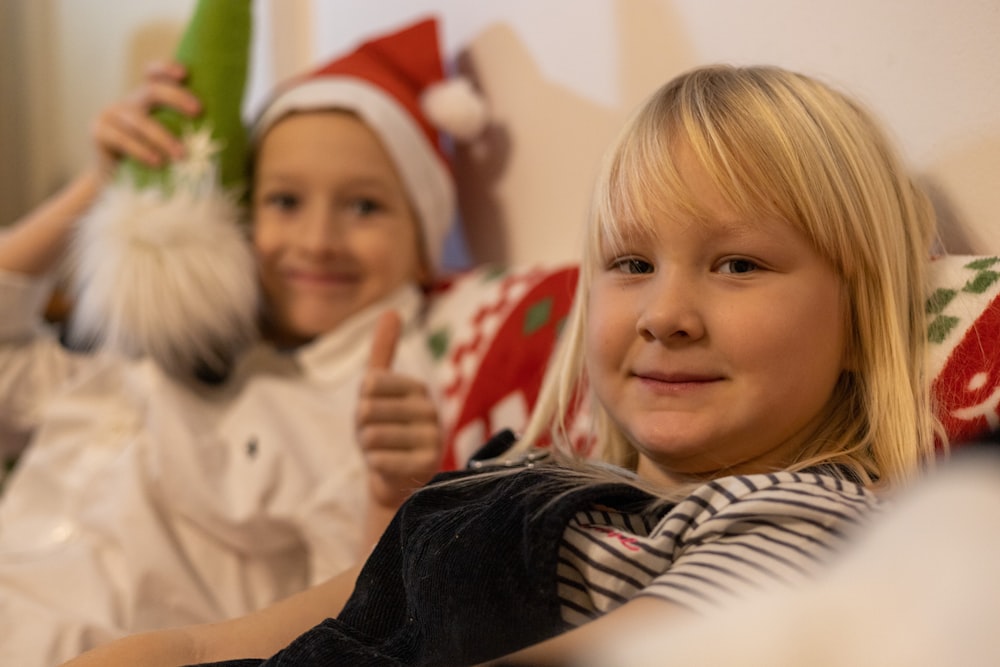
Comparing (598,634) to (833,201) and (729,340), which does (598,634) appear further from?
(833,201)

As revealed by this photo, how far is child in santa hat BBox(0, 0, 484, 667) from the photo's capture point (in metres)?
1.13

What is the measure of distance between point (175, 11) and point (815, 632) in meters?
2.28

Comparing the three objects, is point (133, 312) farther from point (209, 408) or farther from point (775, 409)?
point (775, 409)

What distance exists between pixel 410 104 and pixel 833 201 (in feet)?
2.84

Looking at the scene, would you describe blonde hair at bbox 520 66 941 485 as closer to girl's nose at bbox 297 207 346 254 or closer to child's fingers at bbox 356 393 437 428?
child's fingers at bbox 356 393 437 428

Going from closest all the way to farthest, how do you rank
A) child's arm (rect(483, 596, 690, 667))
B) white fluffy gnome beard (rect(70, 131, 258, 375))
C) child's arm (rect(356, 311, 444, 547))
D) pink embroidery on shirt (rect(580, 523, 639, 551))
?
1. child's arm (rect(483, 596, 690, 667))
2. pink embroidery on shirt (rect(580, 523, 639, 551))
3. child's arm (rect(356, 311, 444, 547))
4. white fluffy gnome beard (rect(70, 131, 258, 375))

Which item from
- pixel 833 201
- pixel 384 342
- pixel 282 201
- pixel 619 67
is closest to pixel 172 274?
pixel 282 201

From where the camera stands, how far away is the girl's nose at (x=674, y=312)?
648 millimetres

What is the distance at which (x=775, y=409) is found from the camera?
2.15 ft

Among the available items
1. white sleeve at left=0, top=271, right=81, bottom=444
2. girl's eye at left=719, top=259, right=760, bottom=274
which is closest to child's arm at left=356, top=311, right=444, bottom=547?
girl's eye at left=719, top=259, right=760, bottom=274

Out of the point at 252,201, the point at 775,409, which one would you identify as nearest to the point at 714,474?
the point at 775,409

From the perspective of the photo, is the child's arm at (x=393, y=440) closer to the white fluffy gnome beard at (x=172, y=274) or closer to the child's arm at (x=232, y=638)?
the child's arm at (x=232, y=638)

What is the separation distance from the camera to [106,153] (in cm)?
135

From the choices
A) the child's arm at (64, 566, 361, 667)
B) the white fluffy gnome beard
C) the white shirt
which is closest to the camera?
the child's arm at (64, 566, 361, 667)
